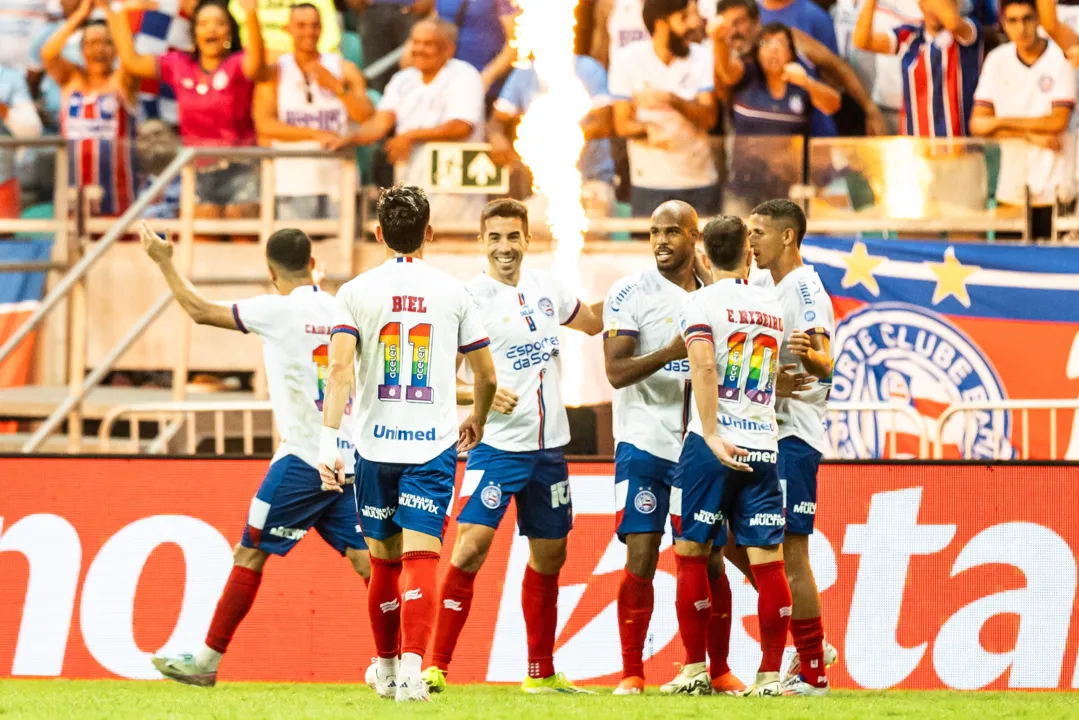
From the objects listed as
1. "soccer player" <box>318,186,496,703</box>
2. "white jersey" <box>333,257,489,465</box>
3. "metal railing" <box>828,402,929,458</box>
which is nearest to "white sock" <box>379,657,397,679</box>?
"soccer player" <box>318,186,496,703</box>

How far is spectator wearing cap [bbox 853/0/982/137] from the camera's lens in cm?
1180

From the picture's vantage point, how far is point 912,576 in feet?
26.7

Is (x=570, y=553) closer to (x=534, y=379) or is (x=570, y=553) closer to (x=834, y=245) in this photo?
(x=534, y=379)

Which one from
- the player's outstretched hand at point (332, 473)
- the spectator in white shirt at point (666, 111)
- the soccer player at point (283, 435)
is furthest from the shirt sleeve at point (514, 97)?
the player's outstretched hand at point (332, 473)

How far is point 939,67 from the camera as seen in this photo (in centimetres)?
1185

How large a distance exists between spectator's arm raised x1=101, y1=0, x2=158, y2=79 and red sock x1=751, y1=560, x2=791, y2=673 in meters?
8.12

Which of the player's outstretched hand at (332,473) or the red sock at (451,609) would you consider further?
the red sock at (451,609)

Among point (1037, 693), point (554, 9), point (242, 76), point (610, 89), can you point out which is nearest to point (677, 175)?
point (610, 89)

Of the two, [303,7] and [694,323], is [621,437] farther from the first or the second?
[303,7]

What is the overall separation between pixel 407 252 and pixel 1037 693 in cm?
395

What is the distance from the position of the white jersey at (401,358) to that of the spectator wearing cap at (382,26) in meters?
6.82

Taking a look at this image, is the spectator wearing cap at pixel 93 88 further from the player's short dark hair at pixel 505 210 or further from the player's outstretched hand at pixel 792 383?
the player's outstretched hand at pixel 792 383

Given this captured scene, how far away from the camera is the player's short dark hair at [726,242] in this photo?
675cm

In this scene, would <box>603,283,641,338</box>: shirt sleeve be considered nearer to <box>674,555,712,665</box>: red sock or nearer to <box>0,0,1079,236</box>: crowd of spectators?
<box>674,555,712,665</box>: red sock
